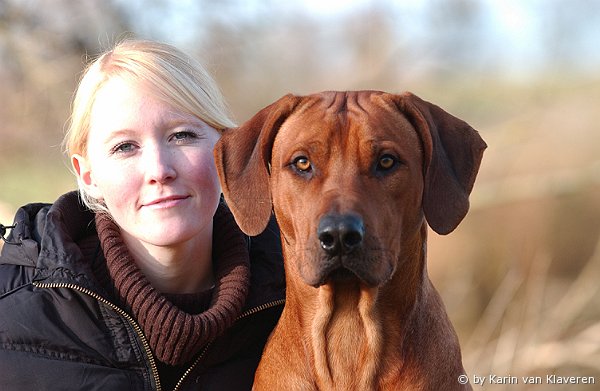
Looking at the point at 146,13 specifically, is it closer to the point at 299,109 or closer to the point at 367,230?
the point at 299,109

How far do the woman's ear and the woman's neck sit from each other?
25cm

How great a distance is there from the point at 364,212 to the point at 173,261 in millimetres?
1308

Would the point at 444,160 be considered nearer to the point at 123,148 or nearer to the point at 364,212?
the point at 364,212

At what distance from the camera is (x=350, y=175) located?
3203 mm

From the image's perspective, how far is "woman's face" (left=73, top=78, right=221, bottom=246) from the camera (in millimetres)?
3848

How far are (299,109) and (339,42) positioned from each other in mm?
4814

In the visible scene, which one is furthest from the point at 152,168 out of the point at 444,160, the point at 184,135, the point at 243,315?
the point at 444,160

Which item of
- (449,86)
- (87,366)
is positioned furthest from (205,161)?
(449,86)

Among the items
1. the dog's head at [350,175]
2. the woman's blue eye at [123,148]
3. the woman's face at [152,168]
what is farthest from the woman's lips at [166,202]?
the dog's head at [350,175]

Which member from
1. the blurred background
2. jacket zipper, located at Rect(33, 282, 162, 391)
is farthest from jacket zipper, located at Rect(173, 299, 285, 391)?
the blurred background

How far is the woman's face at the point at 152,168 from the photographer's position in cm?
385

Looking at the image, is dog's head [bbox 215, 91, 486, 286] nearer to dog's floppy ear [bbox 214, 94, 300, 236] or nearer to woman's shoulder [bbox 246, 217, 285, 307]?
dog's floppy ear [bbox 214, 94, 300, 236]

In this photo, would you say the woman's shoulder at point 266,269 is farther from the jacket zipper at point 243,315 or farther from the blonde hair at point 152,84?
the blonde hair at point 152,84

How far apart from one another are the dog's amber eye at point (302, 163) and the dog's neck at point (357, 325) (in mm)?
449
